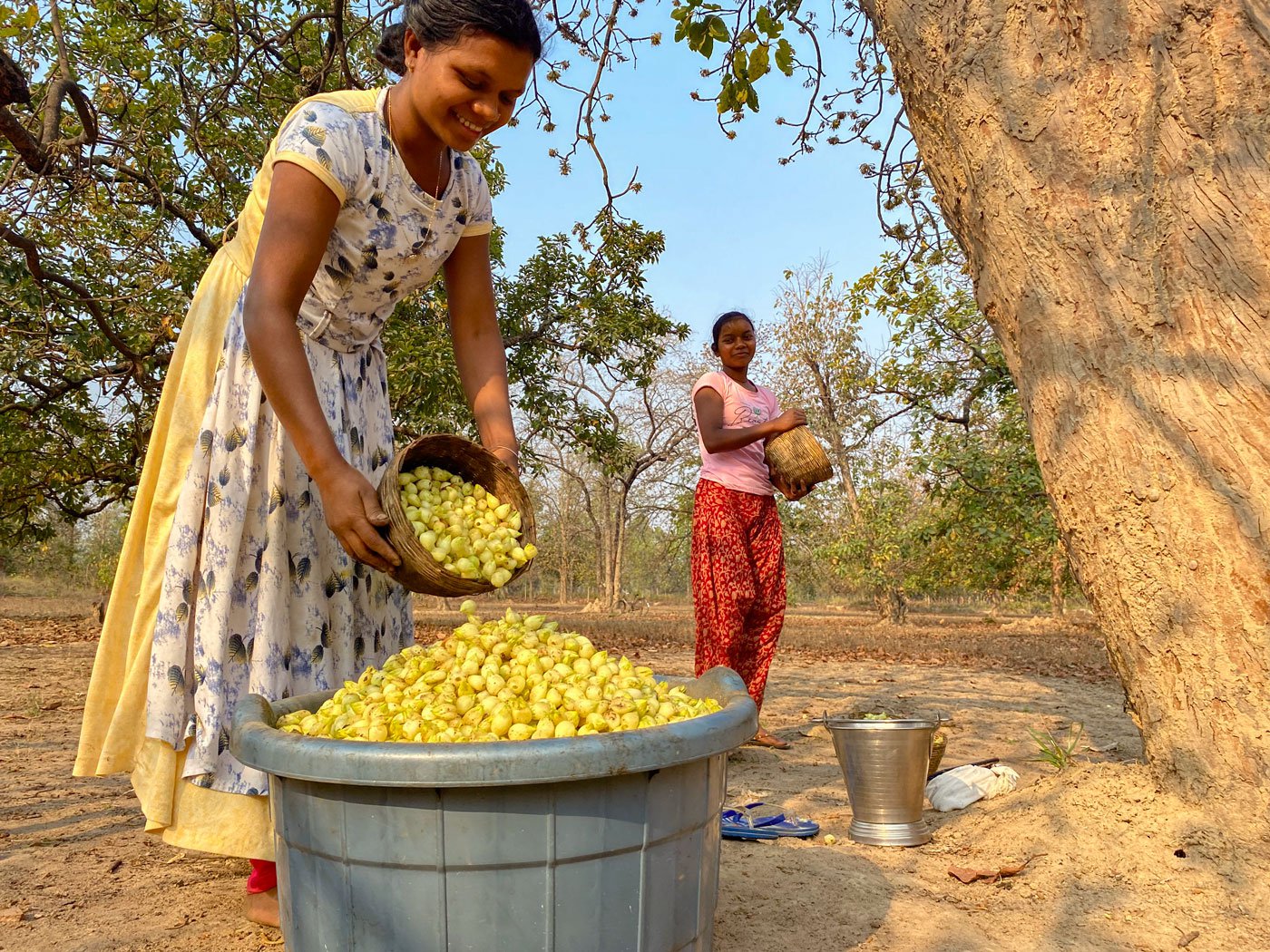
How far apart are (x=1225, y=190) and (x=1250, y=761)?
1462mm

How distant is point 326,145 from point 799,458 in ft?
8.43

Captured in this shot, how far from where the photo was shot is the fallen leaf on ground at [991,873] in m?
2.53

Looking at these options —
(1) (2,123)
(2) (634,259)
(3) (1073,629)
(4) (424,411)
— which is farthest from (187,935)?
(3) (1073,629)

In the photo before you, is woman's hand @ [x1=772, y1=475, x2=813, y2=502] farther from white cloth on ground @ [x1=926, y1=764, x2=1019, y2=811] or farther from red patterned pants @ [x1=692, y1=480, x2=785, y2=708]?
white cloth on ground @ [x1=926, y1=764, x2=1019, y2=811]

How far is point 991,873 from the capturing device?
101 inches

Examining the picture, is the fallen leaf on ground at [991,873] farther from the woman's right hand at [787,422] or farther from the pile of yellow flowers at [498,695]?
the woman's right hand at [787,422]

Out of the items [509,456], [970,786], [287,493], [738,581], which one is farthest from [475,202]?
[970,786]

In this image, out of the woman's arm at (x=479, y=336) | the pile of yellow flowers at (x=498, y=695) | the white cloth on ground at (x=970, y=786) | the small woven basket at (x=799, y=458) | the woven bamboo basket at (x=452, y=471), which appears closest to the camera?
the pile of yellow flowers at (x=498, y=695)

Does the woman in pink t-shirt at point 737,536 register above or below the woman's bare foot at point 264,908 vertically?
above

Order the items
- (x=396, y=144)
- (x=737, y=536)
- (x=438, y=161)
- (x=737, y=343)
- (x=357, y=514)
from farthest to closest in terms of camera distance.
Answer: (x=737, y=343) → (x=737, y=536) → (x=438, y=161) → (x=396, y=144) → (x=357, y=514)

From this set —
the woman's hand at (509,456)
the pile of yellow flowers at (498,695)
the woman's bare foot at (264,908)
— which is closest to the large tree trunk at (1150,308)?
the pile of yellow flowers at (498,695)

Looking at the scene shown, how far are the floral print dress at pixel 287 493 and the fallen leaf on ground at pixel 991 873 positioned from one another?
1753mm

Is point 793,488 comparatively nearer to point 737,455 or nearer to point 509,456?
point 737,455

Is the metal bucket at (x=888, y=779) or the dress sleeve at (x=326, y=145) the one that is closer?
the dress sleeve at (x=326, y=145)
